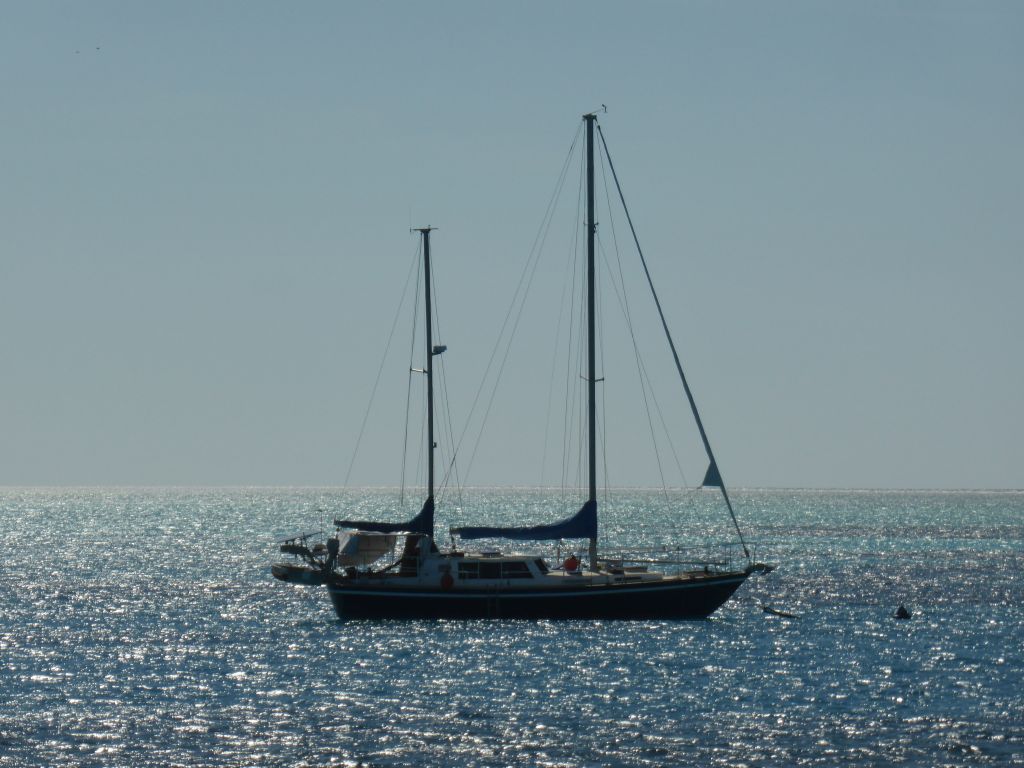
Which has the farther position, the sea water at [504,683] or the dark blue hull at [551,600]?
the dark blue hull at [551,600]

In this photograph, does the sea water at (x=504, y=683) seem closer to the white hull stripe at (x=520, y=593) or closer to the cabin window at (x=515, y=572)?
→ the white hull stripe at (x=520, y=593)

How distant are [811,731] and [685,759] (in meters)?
4.97


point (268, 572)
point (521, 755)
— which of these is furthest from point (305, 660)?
point (268, 572)

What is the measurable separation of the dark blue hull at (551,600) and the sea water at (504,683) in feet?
2.37

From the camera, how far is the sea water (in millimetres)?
35000

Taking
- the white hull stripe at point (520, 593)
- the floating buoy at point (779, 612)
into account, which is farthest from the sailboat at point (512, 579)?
the floating buoy at point (779, 612)

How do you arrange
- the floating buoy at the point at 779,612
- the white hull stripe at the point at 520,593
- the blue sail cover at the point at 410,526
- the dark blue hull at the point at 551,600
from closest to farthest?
the white hull stripe at the point at 520,593 → the dark blue hull at the point at 551,600 → the blue sail cover at the point at 410,526 → the floating buoy at the point at 779,612

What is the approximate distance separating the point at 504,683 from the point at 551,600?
14272 millimetres

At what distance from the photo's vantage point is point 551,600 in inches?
2327

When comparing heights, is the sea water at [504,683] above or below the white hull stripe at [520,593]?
below

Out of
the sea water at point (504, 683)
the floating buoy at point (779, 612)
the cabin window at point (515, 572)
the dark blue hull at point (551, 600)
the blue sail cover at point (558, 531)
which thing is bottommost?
the sea water at point (504, 683)

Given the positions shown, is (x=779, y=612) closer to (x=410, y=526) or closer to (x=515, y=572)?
(x=515, y=572)

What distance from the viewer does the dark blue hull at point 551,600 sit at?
193 feet


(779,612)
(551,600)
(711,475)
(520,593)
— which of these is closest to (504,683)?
(551,600)
